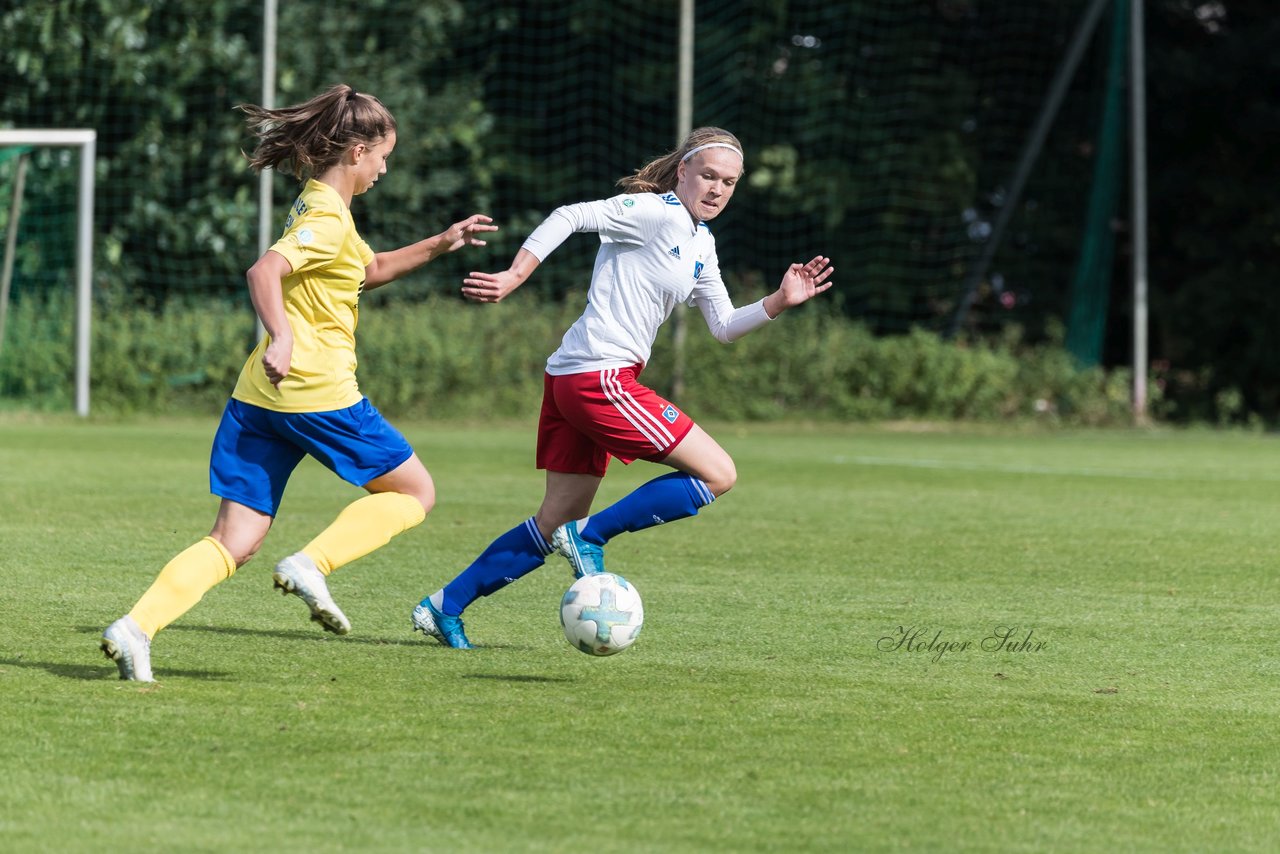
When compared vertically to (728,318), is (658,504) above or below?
below

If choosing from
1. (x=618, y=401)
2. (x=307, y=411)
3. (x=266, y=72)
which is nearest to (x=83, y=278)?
(x=266, y=72)

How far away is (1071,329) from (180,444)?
11033 millimetres

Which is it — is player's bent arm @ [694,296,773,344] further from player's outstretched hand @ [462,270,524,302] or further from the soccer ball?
the soccer ball

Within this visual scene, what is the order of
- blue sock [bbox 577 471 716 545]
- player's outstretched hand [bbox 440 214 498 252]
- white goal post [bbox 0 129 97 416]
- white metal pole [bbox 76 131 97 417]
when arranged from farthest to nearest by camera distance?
1. white metal pole [bbox 76 131 97 417]
2. white goal post [bbox 0 129 97 416]
3. blue sock [bbox 577 471 716 545]
4. player's outstretched hand [bbox 440 214 498 252]

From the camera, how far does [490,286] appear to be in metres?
5.43

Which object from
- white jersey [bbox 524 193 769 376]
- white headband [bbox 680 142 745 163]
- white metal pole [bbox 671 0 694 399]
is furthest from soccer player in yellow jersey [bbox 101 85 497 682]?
white metal pole [bbox 671 0 694 399]

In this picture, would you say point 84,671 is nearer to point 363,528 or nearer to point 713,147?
point 363,528

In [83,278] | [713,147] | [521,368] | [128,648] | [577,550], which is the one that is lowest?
[521,368]

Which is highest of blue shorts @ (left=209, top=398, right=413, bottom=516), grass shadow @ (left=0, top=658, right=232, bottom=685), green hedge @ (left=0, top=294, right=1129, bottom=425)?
blue shorts @ (left=209, top=398, right=413, bottom=516)

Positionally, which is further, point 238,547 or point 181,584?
point 238,547

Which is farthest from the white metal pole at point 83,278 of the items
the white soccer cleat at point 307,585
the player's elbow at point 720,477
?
the white soccer cleat at point 307,585

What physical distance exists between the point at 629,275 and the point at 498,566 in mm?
1039

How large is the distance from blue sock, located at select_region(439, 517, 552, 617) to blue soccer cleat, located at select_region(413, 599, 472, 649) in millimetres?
25

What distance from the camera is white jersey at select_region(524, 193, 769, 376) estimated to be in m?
5.87
